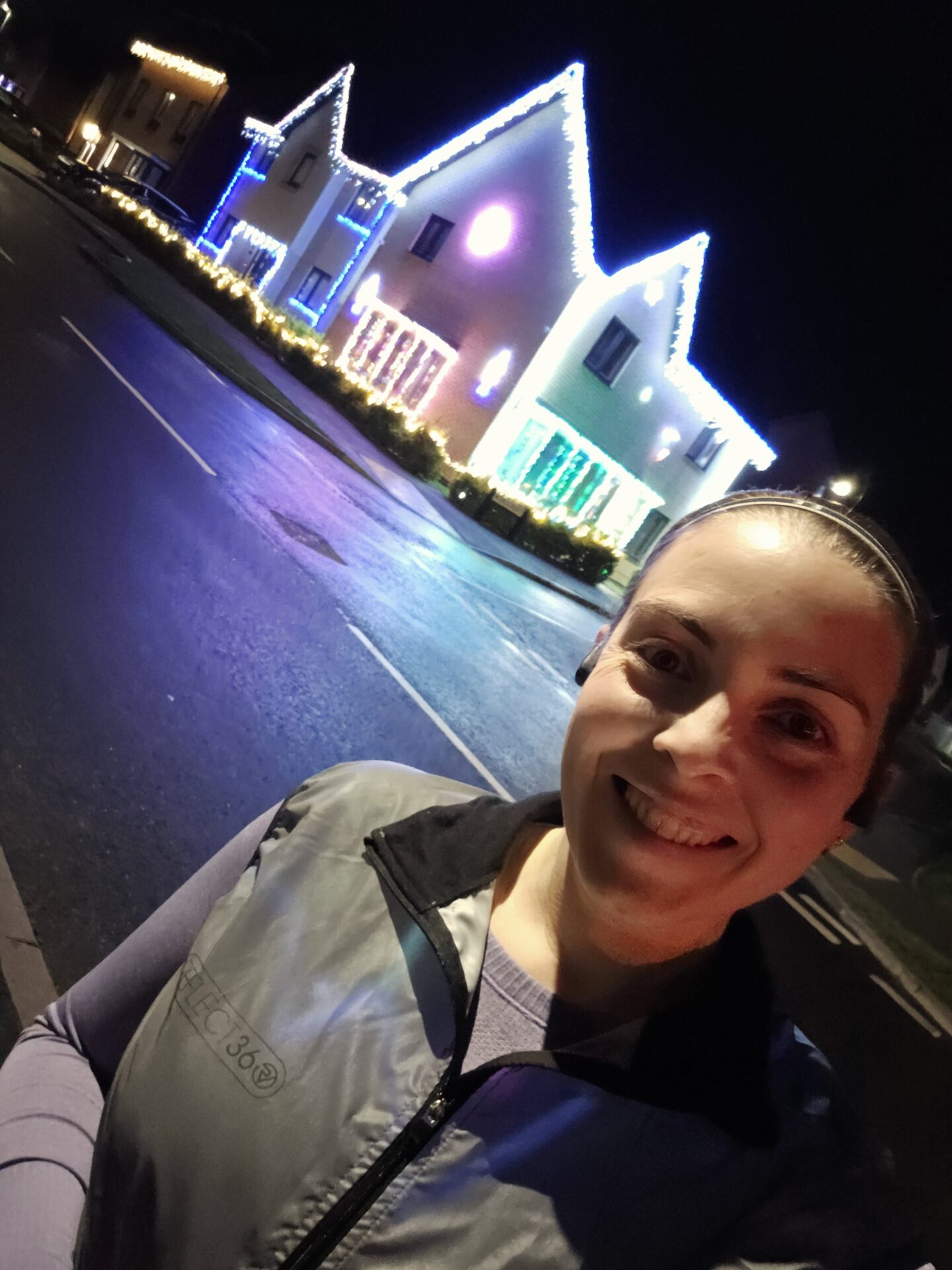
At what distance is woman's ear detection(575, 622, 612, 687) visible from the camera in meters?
1.69

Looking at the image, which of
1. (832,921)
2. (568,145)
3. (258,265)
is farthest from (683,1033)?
(258,265)

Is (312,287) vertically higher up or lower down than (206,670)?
higher up

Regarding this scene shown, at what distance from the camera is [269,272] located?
90.6 feet

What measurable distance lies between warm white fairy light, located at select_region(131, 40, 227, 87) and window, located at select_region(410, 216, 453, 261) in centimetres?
2218

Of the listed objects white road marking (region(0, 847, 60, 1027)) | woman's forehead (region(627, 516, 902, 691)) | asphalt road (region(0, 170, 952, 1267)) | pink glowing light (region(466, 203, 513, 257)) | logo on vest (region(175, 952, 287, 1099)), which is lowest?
white road marking (region(0, 847, 60, 1027))

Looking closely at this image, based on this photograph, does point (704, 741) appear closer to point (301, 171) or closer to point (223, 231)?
point (301, 171)

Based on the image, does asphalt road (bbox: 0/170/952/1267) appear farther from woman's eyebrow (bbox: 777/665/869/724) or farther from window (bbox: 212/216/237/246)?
window (bbox: 212/216/237/246)

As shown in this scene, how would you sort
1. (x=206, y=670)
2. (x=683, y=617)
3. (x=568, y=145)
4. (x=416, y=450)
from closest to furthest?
1. (x=683, y=617)
2. (x=206, y=670)
3. (x=416, y=450)
4. (x=568, y=145)

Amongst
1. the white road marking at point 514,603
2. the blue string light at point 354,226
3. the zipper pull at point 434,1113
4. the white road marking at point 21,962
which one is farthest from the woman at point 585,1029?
the blue string light at point 354,226

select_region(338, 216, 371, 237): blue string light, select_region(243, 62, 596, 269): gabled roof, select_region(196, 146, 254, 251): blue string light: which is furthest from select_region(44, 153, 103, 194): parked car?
select_region(243, 62, 596, 269): gabled roof

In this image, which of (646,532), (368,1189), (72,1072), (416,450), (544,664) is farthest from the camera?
(646,532)

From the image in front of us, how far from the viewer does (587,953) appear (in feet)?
4.79

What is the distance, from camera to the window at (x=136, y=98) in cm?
4166

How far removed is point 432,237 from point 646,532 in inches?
446
